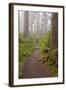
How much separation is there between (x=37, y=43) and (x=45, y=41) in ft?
0.28

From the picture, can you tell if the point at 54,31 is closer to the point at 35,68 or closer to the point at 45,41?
the point at 45,41

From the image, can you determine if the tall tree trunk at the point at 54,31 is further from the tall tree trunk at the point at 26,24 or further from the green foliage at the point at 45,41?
the tall tree trunk at the point at 26,24

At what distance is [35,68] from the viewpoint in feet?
7.32

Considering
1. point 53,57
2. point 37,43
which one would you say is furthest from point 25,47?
point 53,57

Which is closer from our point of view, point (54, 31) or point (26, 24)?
point (26, 24)

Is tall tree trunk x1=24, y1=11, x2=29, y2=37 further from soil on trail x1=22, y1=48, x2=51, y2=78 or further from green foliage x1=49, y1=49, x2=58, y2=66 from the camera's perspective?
green foliage x1=49, y1=49, x2=58, y2=66

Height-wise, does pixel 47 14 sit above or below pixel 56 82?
above

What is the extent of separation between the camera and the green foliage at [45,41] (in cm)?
225

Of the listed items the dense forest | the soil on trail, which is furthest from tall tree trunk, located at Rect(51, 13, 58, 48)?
the soil on trail
